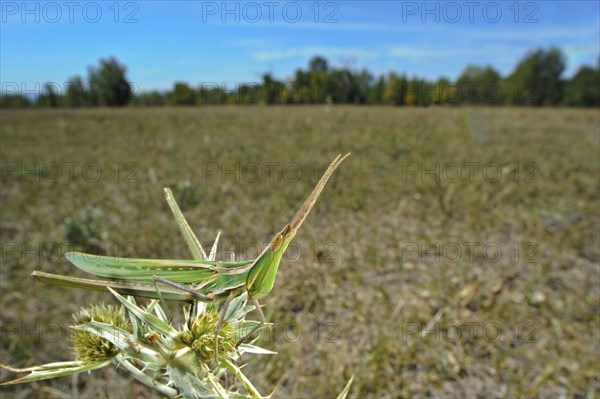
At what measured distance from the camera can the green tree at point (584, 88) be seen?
1432 cm

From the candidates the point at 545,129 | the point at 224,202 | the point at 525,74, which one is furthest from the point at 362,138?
the point at 525,74

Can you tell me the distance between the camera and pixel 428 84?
634 centimetres

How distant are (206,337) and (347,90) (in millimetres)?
7731

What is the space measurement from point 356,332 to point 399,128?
3.61 meters

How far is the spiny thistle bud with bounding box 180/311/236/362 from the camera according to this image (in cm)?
25

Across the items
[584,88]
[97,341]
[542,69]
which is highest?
[542,69]

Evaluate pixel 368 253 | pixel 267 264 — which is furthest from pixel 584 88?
pixel 267 264

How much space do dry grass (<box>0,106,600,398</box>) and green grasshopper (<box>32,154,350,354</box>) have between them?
0.49 meters

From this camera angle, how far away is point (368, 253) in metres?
1.77

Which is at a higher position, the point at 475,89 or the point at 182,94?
the point at 182,94

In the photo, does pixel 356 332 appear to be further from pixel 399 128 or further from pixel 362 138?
pixel 399 128

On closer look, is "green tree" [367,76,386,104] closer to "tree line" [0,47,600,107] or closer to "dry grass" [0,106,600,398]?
"tree line" [0,47,600,107]

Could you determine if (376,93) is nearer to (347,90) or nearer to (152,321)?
(347,90)

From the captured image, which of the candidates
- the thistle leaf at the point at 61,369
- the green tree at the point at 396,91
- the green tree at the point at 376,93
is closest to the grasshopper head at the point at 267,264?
the thistle leaf at the point at 61,369
